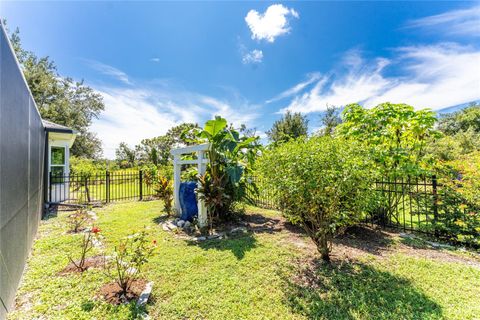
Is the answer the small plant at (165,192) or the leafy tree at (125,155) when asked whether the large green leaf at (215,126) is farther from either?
the leafy tree at (125,155)

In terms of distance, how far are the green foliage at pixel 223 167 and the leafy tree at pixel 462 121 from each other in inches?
1370

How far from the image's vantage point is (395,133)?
Answer: 215 inches

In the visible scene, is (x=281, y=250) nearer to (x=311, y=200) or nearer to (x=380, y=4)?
(x=311, y=200)

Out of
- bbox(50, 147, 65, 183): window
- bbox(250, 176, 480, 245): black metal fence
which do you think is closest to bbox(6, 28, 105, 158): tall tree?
bbox(50, 147, 65, 183): window

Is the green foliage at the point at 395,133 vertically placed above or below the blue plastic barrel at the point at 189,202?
above

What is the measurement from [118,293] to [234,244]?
2.21 m

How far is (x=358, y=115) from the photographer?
570 centimetres

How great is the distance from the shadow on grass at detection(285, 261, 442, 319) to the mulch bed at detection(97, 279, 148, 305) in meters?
2.02

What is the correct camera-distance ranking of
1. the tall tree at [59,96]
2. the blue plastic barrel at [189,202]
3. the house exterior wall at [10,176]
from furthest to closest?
1. the tall tree at [59,96]
2. the blue plastic barrel at [189,202]
3. the house exterior wall at [10,176]

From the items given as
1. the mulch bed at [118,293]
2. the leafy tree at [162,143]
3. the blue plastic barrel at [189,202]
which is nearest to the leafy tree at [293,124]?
the leafy tree at [162,143]

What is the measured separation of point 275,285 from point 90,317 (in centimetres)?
229

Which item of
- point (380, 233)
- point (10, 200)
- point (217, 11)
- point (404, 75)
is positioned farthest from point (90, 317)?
point (404, 75)

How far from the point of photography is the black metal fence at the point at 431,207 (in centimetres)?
408

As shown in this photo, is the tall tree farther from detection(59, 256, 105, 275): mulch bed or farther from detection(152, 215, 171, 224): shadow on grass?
detection(59, 256, 105, 275): mulch bed
